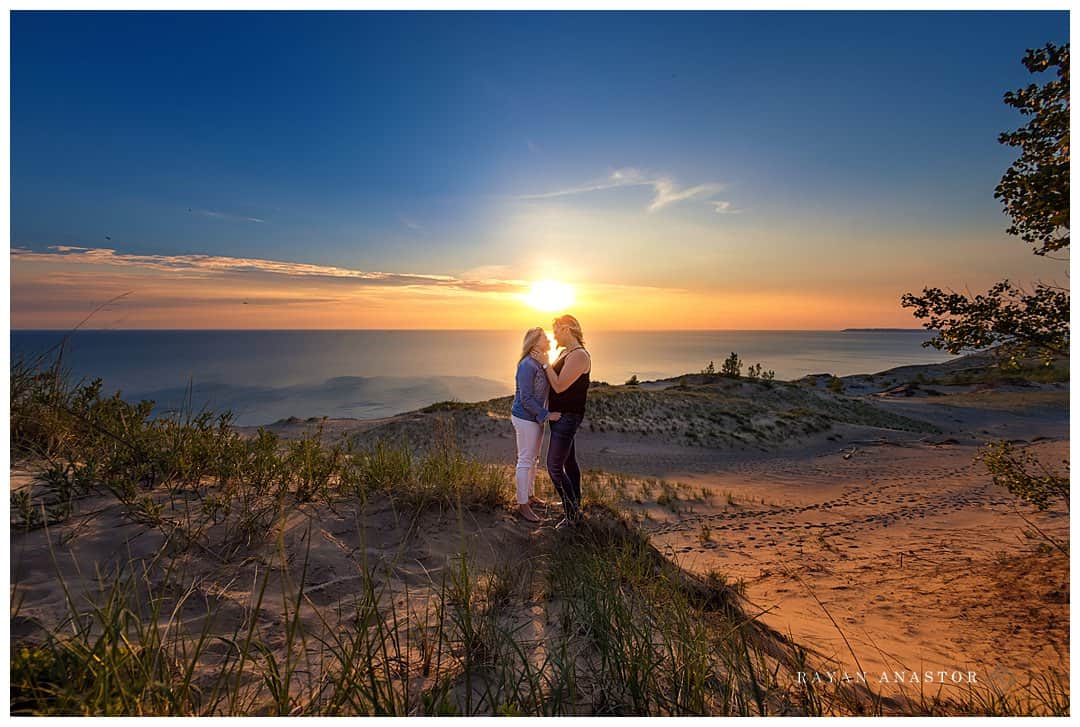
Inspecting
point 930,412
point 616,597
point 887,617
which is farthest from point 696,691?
point 930,412

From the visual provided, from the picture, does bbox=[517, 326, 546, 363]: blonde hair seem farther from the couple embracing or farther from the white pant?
the white pant

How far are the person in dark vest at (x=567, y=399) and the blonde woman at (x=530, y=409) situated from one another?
13 cm

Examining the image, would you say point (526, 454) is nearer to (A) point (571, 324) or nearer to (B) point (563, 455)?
(B) point (563, 455)

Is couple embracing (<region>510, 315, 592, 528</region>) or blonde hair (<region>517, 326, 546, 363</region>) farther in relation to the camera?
blonde hair (<region>517, 326, 546, 363</region>)

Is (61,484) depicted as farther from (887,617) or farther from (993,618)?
(993,618)

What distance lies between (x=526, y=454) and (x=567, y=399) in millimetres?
749

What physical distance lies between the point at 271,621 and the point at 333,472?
2.32 m

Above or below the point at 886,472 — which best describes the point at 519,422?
above

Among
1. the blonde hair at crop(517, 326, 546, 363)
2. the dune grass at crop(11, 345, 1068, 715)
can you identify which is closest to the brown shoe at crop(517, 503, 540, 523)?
the dune grass at crop(11, 345, 1068, 715)

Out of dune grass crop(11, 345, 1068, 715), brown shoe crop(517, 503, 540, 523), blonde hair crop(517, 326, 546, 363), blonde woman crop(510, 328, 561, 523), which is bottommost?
brown shoe crop(517, 503, 540, 523)

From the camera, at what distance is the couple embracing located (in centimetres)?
532

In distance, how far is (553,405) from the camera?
5.59m

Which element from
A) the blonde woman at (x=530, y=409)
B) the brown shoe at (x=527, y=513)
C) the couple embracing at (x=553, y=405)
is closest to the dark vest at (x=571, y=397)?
the couple embracing at (x=553, y=405)
